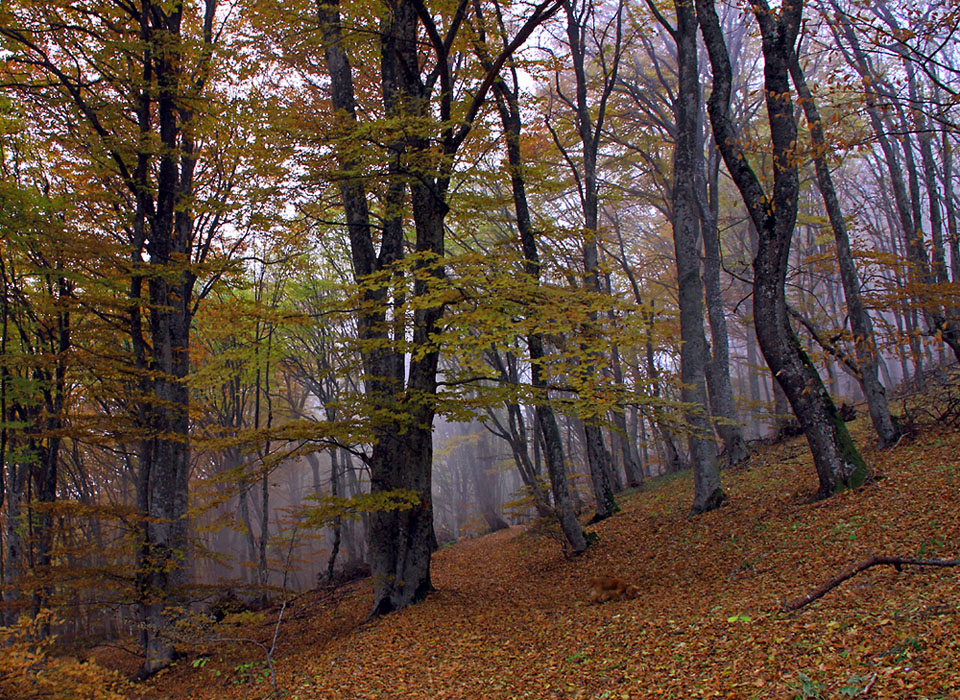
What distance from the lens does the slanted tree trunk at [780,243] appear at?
639 centimetres

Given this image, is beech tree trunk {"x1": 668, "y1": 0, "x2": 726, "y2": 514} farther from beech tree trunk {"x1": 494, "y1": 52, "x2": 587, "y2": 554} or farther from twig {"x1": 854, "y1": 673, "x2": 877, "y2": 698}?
twig {"x1": 854, "y1": 673, "x2": 877, "y2": 698}

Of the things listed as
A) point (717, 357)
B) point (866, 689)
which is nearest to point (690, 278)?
point (717, 357)

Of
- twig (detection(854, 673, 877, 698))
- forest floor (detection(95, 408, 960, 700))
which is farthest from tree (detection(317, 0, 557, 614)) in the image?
twig (detection(854, 673, 877, 698))

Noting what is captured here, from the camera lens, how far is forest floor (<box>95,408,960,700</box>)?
3.24 metres

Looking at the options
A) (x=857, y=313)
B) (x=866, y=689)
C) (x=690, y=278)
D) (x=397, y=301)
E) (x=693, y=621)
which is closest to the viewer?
(x=866, y=689)

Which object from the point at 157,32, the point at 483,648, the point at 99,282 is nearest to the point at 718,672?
the point at 483,648

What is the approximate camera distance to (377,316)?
8148mm

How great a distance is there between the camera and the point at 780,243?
21.4 ft

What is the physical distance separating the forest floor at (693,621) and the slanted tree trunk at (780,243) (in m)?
0.52

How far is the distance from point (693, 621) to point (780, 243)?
4401 mm

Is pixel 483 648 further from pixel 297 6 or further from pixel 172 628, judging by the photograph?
pixel 297 6

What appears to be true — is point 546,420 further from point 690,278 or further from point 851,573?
point 851,573

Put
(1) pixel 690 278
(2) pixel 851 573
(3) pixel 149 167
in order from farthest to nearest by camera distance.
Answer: (3) pixel 149 167
(1) pixel 690 278
(2) pixel 851 573

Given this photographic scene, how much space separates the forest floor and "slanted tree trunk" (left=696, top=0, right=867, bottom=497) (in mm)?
524
